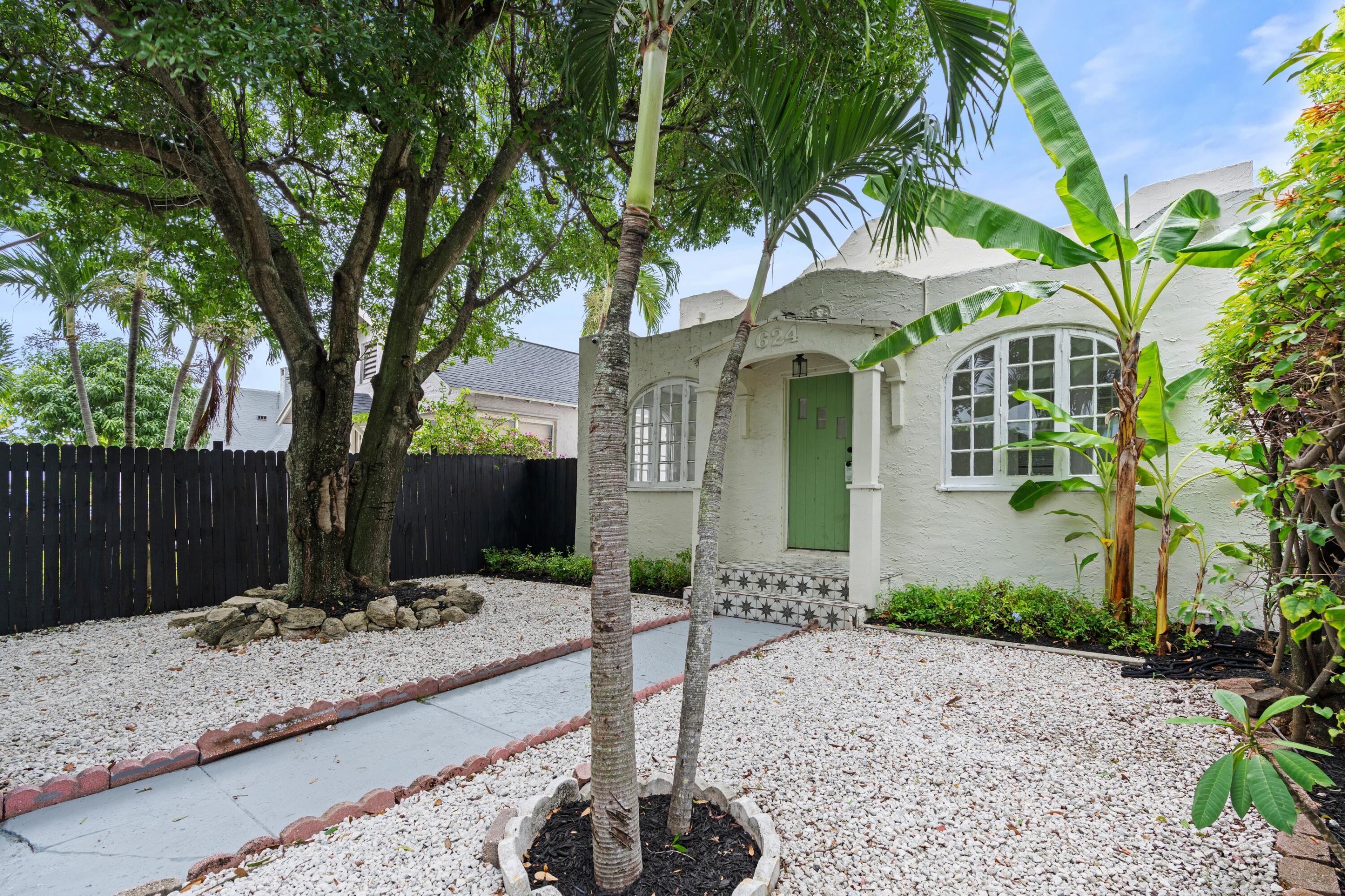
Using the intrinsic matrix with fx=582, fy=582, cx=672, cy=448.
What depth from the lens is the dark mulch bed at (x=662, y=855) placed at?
5.85ft

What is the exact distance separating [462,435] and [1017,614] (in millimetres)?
9869

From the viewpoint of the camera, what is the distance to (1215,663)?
3.98 meters

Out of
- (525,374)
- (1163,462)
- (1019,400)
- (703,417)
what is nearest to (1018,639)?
(1163,462)

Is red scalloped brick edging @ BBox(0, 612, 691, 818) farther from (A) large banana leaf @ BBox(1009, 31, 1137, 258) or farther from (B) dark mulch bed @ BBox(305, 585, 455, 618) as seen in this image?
(A) large banana leaf @ BBox(1009, 31, 1137, 258)

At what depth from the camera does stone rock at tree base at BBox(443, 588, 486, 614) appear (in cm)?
609

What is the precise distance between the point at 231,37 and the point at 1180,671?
6.92 m

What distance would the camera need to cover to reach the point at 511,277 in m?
8.34

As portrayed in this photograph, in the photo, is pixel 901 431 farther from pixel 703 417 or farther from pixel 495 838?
pixel 495 838

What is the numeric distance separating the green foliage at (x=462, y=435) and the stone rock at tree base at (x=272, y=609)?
6140 mm

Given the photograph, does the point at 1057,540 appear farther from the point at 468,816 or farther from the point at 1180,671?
the point at 468,816

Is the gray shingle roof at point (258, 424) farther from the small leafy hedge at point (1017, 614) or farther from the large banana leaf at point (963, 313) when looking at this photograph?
the small leafy hedge at point (1017, 614)

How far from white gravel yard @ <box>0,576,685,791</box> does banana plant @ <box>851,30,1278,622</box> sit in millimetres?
4218

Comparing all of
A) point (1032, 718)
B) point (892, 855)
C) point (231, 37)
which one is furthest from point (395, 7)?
point (1032, 718)

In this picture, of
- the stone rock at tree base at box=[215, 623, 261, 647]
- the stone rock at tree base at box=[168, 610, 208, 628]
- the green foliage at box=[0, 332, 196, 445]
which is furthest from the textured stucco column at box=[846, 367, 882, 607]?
the green foliage at box=[0, 332, 196, 445]
